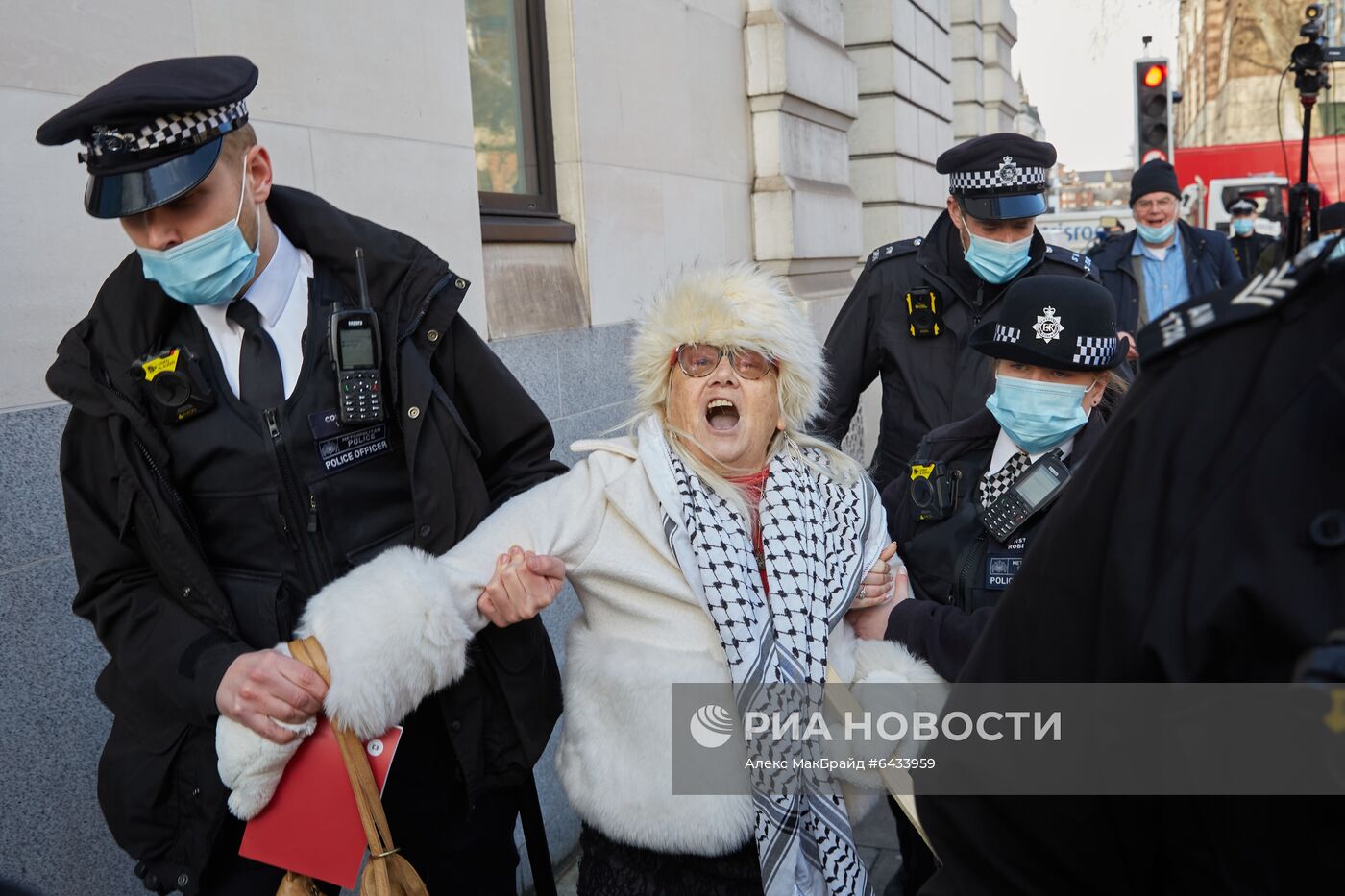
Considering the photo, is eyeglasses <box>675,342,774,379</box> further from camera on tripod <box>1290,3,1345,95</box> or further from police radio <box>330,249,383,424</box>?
camera on tripod <box>1290,3,1345,95</box>

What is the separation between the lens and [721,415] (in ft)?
9.44

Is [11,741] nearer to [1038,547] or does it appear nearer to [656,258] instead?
[1038,547]

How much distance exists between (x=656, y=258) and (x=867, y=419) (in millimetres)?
4948

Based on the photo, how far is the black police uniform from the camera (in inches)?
39.5

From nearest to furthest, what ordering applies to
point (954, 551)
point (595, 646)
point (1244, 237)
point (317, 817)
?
point (317, 817)
point (595, 646)
point (954, 551)
point (1244, 237)

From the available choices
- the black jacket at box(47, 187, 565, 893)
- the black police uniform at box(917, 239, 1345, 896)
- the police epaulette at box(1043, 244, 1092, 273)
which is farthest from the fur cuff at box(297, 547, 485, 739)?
the police epaulette at box(1043, 244, 1092, 273)

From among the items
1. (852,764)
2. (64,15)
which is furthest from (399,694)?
(64,15)

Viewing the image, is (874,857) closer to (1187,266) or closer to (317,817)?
(317,817)

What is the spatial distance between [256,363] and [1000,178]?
289cm

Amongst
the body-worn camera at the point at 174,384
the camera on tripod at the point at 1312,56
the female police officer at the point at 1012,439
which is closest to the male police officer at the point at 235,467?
the body-worn camera at the point at 174,384

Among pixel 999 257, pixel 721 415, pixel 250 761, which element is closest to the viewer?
pixel 250 761

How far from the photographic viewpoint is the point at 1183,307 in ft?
3.83

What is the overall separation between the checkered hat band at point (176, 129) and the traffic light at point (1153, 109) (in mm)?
12436

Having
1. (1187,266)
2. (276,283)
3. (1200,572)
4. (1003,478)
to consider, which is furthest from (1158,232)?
(1200,572)
